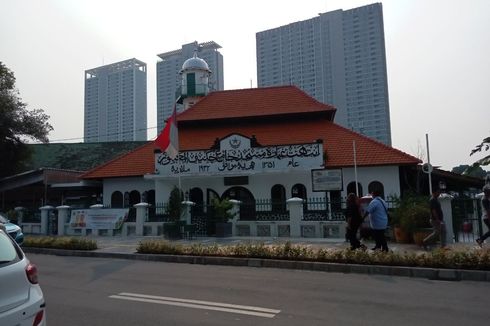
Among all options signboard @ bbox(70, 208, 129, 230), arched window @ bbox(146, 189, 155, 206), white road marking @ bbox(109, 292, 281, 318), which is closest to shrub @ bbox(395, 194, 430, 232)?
white road marking @ bbox(109, 292, 281, 318)

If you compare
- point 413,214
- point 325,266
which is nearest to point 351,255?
point 325,266

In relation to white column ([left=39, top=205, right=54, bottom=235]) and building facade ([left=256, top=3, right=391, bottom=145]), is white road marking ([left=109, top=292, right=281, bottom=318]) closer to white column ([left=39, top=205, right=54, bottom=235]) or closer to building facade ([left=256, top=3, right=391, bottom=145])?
white column ([left=39, top=205, right=54, bottom=235])

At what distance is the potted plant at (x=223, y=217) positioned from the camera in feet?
62.1

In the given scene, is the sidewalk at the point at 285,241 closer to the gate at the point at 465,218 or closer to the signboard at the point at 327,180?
the gate at the point at 465,218

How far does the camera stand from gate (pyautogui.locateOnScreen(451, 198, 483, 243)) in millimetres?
15281

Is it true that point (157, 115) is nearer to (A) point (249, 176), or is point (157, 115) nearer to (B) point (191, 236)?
(A) point (249, 176)

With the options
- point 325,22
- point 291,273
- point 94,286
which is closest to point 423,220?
point 291,273

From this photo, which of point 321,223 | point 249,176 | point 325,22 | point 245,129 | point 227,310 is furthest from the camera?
point 325,22

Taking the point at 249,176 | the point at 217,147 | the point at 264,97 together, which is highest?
the point at 264,97

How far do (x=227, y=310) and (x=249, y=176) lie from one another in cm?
1786

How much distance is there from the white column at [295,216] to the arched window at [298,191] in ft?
19.2

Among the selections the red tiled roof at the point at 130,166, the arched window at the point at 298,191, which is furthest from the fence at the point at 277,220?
the red tiled roof at the point at 130,166

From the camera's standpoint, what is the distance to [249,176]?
80.7 feet

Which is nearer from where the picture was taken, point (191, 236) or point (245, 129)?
point (191, 236)
